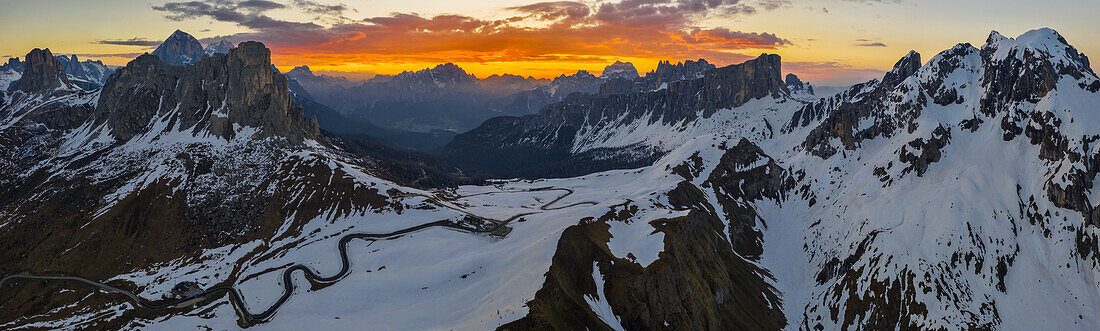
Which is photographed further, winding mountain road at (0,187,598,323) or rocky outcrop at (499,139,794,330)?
winding mountain road at (0,187,598,323)

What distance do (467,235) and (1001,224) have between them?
176 meters

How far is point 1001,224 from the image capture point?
614 ft

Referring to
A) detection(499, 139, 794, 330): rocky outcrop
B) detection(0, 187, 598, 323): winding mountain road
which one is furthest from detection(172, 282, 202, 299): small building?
detection(499, 139, 794, 330): rocky outcrop

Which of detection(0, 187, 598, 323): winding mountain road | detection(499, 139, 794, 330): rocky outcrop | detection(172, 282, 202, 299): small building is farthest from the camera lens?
detection(172, 282, 202, 299): small building

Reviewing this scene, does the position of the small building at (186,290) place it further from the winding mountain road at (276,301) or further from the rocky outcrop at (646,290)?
the rocky outcrop at (646,290)

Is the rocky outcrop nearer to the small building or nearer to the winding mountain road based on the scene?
the winding mountain road

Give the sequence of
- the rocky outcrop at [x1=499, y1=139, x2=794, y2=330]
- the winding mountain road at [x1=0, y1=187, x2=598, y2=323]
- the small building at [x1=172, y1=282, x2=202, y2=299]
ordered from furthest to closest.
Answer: the small building at [x1=172, y1=282, x2=202, y2=299] < the winding mountain road at [x1=0, y1=187, x2=598, y2=323] < the rocky outcrop at [x1=499, y1=139, x2=794, y2=330]

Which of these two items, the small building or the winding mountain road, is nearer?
the winding mountain road

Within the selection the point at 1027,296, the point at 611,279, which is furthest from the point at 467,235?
the point at 1027,296

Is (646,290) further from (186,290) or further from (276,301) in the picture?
(186,290)

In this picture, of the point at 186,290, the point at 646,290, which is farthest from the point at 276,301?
the point at 646,290

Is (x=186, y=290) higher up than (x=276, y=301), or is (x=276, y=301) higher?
(x=186, y=290)

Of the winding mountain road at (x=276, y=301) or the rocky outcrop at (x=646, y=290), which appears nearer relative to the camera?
the rocky outcrop at (x=646, y=290)

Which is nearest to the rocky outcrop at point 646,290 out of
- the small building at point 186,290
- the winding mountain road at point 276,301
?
the winding mountain road at point 276,301
